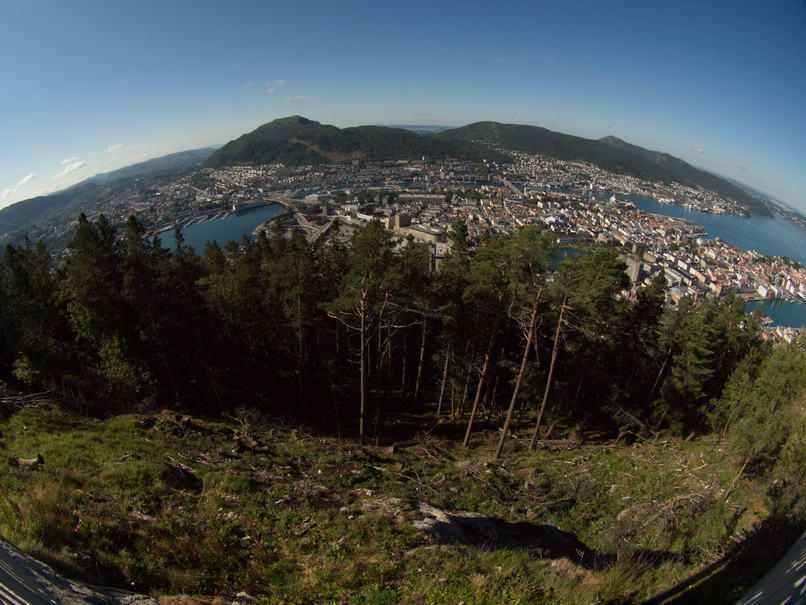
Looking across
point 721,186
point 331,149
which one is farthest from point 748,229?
point 331,149

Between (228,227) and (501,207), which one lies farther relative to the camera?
(501,207)

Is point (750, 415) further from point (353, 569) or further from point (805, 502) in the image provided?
point (353, 569)

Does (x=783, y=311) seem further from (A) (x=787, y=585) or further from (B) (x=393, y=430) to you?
(A) (x=787, y=585)

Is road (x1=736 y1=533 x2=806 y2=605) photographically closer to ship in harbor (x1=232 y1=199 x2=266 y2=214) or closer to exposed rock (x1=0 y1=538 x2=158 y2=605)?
exposed rock (x1=0 y1=538 x2=158 y2=605)

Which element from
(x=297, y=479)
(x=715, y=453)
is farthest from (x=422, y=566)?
(x=715, y=453)

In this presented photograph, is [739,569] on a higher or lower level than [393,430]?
higher

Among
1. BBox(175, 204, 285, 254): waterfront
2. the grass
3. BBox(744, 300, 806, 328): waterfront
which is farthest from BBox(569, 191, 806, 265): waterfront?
BBox(175, 204, 285, 254): waterfront
